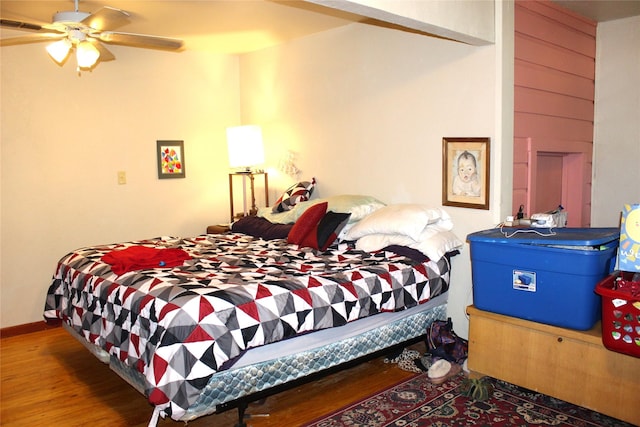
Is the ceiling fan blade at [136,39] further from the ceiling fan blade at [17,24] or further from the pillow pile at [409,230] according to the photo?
the pillow pile at [409,230]

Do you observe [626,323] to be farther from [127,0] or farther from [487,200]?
[127,0]

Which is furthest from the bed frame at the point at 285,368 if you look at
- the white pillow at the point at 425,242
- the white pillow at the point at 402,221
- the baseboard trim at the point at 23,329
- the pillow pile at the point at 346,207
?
the baseboard trim at the point at 23,329

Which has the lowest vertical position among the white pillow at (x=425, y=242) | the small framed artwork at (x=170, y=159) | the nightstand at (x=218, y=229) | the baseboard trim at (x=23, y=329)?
the baseboard trim at (x=23, y=329)

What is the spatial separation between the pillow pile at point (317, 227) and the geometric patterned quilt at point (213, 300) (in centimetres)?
7

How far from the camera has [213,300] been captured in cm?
236

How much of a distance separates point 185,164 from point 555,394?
12.3ft

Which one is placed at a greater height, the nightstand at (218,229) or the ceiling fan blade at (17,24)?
the ceiling fan blade at (17,24)

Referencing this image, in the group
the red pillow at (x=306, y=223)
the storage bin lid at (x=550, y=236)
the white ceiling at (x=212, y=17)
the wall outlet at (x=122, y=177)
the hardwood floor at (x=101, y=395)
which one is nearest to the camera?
the storage bin lid at (x=550, y=236)

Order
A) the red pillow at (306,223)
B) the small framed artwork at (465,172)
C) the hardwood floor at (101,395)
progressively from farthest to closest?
1. the red pillow at (306,223)
2. the small framed artwork at (465,172)
3. the hardwood floor at (101,395)

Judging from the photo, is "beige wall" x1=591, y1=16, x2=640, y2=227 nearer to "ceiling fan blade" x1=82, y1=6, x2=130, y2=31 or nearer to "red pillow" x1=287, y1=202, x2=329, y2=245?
"red pillow" x1=287, y1=202, x2=329, y2=245

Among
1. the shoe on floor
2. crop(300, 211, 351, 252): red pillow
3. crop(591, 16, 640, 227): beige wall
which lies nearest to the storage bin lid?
the shoe on floor

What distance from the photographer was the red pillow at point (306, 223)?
3.70 meters

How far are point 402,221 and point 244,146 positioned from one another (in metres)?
2.05

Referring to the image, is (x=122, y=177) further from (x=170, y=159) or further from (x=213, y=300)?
(x=213, y=300)
